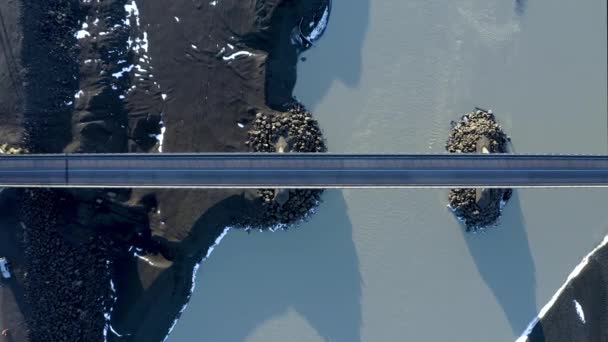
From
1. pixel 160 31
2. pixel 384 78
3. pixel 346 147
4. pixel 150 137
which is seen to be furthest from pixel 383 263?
pixel 160 31

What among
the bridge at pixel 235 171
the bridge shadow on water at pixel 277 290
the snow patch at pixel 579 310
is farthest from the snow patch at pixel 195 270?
the snow patch at pixel 579 310

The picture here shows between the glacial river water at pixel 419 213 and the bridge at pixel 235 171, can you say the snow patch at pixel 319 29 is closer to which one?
the glacial river water at pixel 419 213

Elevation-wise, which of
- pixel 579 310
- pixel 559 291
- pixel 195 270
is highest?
pixel 195 270

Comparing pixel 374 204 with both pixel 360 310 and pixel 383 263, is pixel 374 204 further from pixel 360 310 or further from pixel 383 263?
pixel 360 310

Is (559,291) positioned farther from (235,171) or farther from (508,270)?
(235,171)

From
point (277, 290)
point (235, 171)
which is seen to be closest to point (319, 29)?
point (235, 171)

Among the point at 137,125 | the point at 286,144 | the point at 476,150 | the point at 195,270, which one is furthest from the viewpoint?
the point at 476,150

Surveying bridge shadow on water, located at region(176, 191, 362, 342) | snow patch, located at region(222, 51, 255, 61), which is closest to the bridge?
bridge shadow on water, located at region(176, 191, 362, 342)
